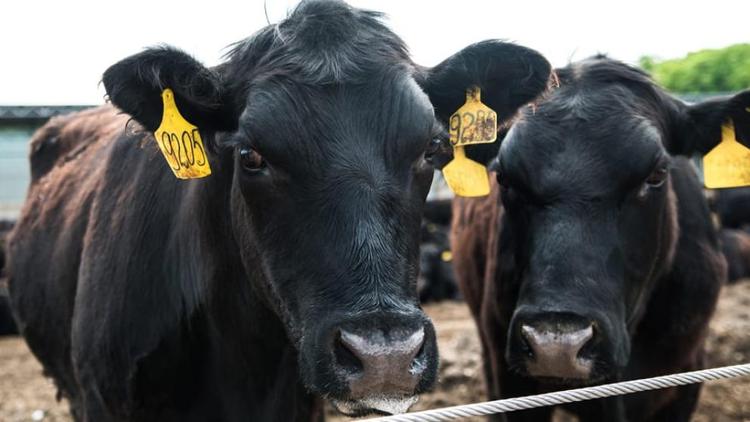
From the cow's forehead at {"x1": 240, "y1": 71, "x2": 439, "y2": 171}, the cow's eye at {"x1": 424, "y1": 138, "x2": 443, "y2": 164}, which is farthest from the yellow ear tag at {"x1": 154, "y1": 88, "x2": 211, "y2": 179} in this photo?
the cow's eye at {"x1": 424, "y1": 138, "x2": 443, "y2": 164}

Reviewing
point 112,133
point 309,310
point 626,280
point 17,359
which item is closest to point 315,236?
point 309,310

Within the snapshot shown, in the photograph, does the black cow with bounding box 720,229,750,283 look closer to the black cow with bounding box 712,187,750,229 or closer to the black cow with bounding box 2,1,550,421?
the black cow with bounding box 712,187,750,229

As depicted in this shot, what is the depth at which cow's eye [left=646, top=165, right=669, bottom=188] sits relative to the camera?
3.83 metres

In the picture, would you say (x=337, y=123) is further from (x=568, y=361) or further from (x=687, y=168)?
(x=687, y=168)

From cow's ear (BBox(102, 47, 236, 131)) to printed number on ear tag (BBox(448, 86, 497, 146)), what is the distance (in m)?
0.87

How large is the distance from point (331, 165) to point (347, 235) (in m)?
0.24

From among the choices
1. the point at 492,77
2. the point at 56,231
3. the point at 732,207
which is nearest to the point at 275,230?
the point at 492,77

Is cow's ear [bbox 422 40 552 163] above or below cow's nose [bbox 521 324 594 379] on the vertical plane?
above

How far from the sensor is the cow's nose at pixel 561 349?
3.36m

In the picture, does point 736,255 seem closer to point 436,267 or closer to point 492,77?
point 436,267

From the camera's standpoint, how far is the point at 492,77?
11.0 feet

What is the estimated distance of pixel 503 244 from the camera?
4.27 meters

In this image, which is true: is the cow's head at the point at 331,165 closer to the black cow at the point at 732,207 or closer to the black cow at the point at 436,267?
the black cow at the point at 436,267

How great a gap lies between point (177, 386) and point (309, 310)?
1097 millimetres
